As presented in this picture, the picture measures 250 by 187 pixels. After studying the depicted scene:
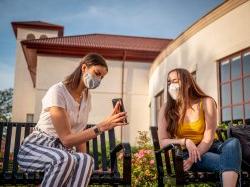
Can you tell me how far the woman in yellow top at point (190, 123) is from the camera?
341 cm

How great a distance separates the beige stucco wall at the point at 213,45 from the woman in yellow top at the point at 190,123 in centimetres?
456

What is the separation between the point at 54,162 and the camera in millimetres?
2738

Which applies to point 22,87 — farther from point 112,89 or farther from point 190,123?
point 190,123

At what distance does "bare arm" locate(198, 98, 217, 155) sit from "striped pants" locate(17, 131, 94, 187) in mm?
1162

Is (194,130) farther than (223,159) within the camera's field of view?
Yes

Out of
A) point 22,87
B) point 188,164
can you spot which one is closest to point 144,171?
point 188,164

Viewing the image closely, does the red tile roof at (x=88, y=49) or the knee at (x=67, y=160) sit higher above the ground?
the red tile roof at (x=88, y=49)

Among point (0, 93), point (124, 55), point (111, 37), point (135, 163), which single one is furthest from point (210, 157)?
point (0, 93)

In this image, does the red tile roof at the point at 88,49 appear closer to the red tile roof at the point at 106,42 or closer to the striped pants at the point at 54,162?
the red tile roof at the point at 106,42

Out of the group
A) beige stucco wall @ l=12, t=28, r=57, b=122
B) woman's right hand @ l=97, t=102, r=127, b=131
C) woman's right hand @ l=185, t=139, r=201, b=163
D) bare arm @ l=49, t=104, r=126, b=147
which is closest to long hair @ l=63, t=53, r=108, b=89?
bare arm @ l=49, t=104, r=126, b=147

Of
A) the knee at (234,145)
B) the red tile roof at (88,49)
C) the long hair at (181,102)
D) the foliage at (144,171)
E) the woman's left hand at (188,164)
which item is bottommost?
the foliage at (144,171)

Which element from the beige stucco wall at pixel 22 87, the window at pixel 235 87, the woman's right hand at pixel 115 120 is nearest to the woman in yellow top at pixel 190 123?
the woman's right hand at pixel 115 120

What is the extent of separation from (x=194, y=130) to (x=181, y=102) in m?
0.31

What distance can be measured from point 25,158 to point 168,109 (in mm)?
1510
